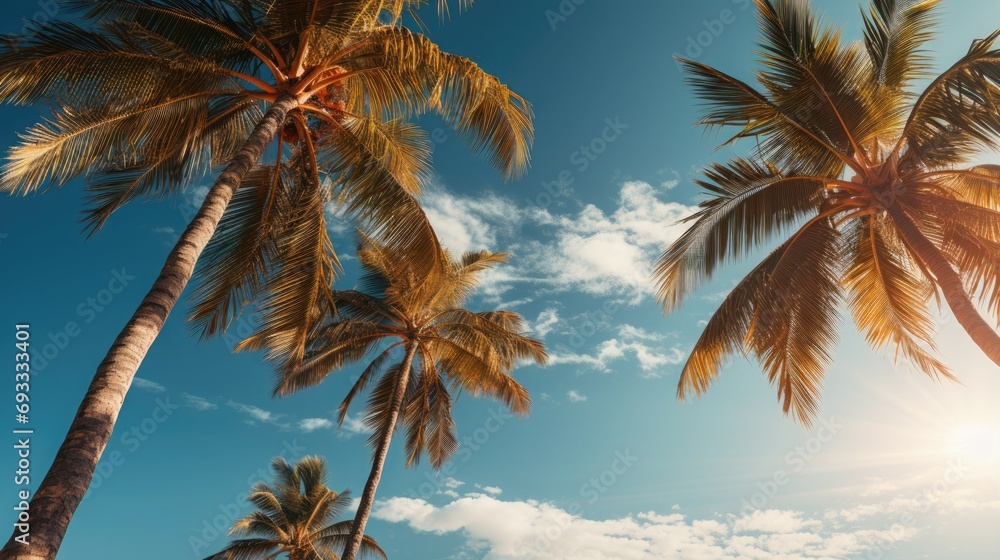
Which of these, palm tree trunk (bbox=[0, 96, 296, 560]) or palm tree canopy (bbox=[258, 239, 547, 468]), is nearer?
palm tree trunk (bbox=[0, 96, 296, 560])

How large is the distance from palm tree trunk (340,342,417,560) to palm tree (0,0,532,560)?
5.05 m

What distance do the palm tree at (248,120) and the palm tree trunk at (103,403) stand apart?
3cm

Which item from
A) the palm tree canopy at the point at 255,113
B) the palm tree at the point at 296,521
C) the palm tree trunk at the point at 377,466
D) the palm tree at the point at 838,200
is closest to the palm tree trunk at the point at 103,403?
the palm tree canopy at the point at 255,113

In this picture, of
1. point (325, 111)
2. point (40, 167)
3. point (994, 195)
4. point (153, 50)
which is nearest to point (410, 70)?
point (325, 111)

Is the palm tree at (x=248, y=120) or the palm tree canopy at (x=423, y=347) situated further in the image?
the palm tree canopy at (x=423, y=347)

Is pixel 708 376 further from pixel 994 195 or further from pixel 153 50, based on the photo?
pixel 153 50

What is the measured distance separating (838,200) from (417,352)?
10.9 m

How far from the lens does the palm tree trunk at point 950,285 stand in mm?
7113

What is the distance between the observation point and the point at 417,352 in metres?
16.3

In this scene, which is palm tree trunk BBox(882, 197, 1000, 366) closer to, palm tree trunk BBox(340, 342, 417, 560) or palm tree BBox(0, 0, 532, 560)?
palm tree BBox(0, 0, 532, 560)

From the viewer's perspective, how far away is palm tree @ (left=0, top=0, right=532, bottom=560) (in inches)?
268

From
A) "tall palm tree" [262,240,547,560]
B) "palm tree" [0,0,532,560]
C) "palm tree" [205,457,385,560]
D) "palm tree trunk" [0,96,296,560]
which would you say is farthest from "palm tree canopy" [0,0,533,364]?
"palm tree" [205,457,385,560]

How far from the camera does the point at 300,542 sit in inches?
841

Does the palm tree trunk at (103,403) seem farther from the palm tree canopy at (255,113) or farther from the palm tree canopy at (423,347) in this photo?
the palm tree canopy at (423,347)
